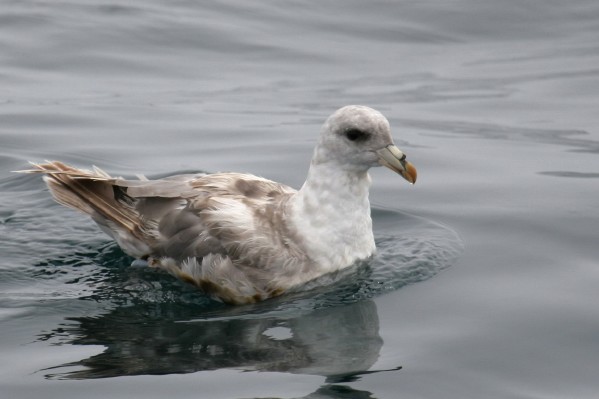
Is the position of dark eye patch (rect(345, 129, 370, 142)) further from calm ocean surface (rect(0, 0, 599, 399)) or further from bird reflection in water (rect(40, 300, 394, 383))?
bird reflection in water (rect(40, 300, 394, 383))

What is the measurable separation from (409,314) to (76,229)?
2.75 metres

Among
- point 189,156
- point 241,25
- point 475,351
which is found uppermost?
point 241,25

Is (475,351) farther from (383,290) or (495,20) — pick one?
(495,20)

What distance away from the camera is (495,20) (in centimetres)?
1500

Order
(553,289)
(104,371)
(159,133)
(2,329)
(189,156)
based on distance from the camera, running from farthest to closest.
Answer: (159,133), (189,156), (553,289), (2,329), (104,371)

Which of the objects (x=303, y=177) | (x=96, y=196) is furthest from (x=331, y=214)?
(x=303, y=177)

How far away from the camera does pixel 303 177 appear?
959 centimetres

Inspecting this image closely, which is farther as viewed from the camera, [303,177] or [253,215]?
[303,177]

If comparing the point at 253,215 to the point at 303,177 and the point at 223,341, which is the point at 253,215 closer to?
the point at 223,341

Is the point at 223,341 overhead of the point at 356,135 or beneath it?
beneath

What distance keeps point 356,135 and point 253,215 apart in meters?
0.81

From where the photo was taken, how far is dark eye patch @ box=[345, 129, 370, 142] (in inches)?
267

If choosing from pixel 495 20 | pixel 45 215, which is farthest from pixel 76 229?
pixel 495 20

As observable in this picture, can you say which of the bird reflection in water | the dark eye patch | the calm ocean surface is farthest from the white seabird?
the bird reflection in water
